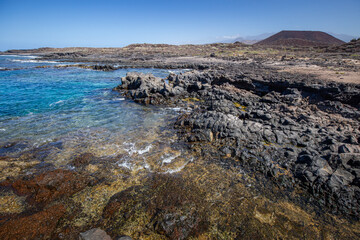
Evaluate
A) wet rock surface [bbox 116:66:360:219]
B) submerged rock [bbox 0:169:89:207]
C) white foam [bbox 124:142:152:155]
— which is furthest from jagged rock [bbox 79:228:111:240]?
wet rock surface [bbox 116:66:360:219]

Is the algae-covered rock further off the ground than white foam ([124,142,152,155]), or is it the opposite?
white foam ([124,142,152,155])

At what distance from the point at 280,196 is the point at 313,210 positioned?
1187 mm

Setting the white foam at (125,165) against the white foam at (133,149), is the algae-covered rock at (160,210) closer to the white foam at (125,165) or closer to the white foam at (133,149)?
the white foam at (125,165)

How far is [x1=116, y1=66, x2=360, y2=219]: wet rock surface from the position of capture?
7.71 metres

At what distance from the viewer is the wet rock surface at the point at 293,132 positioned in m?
7.71

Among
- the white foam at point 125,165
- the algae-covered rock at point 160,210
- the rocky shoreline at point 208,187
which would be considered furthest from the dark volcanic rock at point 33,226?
the white foam at point 125,165

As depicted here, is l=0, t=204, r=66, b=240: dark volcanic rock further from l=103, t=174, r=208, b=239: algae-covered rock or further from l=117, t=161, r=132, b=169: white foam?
l=117, t=161, r=132, b=169: white foam

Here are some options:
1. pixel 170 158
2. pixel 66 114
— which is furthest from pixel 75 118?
pixel 170 158

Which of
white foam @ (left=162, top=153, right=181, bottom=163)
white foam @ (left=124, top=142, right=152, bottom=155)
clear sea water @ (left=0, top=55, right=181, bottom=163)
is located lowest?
white foam @ (left=162, top=153, right=181, bottom=163)

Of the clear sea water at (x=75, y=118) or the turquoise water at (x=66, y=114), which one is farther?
the turquoise water at (x=66, y=114)

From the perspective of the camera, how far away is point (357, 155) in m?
8.21

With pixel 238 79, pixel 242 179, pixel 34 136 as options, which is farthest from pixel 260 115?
pixel 34 136

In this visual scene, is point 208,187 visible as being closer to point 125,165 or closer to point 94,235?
point 125,165

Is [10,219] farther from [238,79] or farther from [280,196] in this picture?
[238,79]
